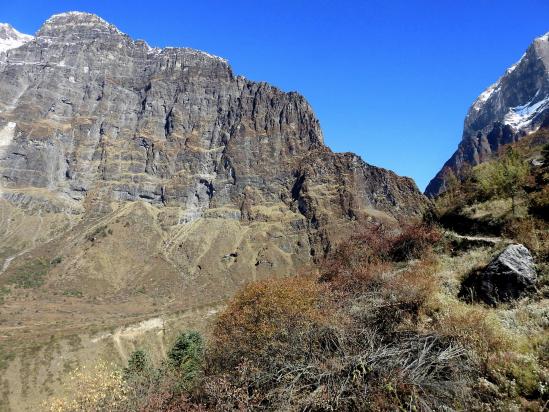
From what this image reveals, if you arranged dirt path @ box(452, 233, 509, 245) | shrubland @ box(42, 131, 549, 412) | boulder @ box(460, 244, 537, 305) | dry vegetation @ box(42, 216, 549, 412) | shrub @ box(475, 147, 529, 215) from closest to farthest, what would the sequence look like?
1. dry vegetation @ box(42, 216, 549, 412)
2. shrubland @ box(42, 131, 549, 412)
3. boulder @ box(460, 244, 537, 305)
4. dirt path @ box(452, 233, 509, 245)
5. shrub @ box(475, 147, 529, 215)

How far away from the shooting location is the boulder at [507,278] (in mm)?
12750

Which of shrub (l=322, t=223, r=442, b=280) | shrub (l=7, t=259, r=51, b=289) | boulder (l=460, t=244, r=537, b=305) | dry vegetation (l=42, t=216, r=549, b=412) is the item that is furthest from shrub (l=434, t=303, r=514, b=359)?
shrub (l=7, t=259, r=51, b=289)

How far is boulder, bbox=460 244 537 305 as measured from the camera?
12750 mm

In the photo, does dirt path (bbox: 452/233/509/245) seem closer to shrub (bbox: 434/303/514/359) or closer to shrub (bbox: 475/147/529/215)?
shrub (bbox: 475/147/529/215)

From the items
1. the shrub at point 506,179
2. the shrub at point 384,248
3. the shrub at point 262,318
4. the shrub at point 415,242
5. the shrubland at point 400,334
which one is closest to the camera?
the shrubland at point 400,334

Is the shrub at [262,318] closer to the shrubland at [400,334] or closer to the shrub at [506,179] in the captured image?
the shrubland at [400,334]

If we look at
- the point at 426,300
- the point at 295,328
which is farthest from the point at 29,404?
the point at 426,300

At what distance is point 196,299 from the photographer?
552ft

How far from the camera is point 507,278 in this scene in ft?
42.6

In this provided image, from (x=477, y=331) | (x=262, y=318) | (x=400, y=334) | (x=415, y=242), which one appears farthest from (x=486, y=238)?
(x=262, y=318)

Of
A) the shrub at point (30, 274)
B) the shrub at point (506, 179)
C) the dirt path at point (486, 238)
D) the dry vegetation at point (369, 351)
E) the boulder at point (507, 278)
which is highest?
the shrub at point (30, 274)

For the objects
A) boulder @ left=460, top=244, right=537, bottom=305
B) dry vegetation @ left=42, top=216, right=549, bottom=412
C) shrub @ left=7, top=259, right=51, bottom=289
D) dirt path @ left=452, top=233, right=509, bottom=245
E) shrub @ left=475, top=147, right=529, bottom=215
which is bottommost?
dry vegetation @ left=42, top=216, right=549, bottom=412

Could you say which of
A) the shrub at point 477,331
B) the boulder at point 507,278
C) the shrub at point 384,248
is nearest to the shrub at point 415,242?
the shrub at point 384,248

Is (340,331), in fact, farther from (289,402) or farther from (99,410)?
(99,410)
